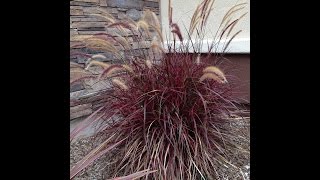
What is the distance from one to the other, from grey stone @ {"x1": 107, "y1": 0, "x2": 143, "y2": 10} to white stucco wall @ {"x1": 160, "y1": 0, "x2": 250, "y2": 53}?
1.10 feet

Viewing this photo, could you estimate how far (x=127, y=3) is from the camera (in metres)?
3.54

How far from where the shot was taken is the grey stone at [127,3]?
3344 millimetres

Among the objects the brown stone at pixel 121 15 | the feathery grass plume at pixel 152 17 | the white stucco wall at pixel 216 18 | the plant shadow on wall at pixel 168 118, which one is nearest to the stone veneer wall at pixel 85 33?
the brown stone at pixel 121 15

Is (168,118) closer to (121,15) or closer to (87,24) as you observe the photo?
(87,24)

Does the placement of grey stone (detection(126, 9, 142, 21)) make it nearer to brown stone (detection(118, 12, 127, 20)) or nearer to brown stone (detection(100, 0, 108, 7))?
brown stone (detection(118, 12, 127, 20))

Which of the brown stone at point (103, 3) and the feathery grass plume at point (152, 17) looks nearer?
the feathery grass plume at point (152, 17)

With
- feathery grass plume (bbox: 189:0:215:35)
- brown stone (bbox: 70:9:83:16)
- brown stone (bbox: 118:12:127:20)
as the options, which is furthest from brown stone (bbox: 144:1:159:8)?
feathery grass plume (bbox: 189:0:215:35)

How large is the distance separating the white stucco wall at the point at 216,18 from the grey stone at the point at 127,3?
13.2 inches

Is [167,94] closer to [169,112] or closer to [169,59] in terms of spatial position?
[169,112]

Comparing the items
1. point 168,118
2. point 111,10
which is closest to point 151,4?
point 111,10

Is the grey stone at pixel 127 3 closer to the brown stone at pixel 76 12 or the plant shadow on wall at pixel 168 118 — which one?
the brown stone at pixel 76 12

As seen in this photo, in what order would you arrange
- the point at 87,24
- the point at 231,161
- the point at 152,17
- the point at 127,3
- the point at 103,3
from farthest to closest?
1. the point at 127,3
2. the point at 103,3
3. the point at 87,24
4. the point at 152,17
5. the point at 231,161

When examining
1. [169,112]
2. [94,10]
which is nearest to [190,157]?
[169,112]

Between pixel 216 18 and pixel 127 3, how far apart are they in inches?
39.2
